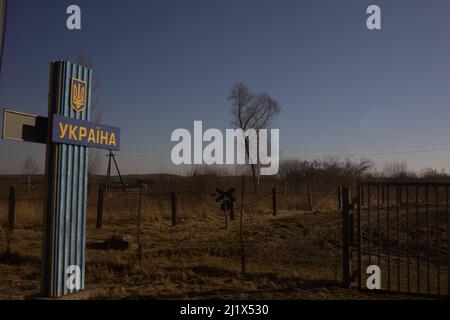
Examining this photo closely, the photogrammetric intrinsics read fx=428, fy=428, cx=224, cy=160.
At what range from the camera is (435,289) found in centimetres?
748

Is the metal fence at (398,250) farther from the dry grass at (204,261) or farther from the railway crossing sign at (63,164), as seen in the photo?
the railway crossing sign at (63,164)

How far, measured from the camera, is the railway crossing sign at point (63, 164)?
5438mm

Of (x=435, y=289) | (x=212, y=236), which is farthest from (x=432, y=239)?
(x=212, y=236)

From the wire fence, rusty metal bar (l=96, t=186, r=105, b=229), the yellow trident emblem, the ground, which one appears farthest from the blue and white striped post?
the wire fence

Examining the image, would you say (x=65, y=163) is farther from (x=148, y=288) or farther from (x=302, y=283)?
(x=302, y=283)

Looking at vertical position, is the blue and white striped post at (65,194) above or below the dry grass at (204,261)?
above

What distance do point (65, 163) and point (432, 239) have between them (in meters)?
11.1

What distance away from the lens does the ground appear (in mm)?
6672

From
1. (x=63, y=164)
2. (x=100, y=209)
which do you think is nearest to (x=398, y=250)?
(x=63, y=164)

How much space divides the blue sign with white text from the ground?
2.17m

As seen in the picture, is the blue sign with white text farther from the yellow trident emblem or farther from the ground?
the ground

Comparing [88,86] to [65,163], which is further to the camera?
[88,86]

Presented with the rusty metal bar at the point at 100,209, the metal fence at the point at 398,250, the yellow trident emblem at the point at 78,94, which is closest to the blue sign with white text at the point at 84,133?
the yellow trident emblem at the point at 78,94

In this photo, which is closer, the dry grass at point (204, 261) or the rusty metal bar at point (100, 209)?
the dry grass at point (204, 261)
